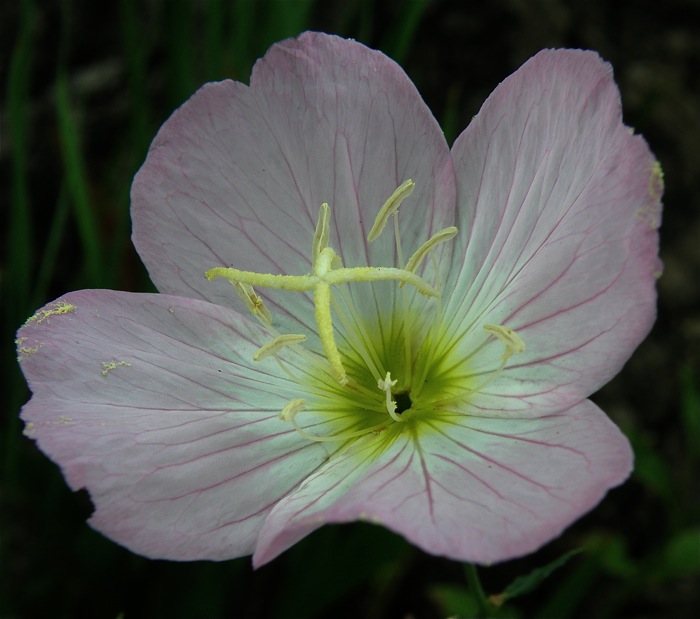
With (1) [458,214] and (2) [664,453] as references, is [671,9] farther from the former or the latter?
(1) [458,214]

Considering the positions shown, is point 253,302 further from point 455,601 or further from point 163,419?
point 455,601

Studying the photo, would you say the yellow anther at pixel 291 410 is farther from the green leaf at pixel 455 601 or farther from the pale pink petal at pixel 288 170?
the green leaf at pixel 455 601

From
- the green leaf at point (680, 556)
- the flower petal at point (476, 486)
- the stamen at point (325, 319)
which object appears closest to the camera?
the flower petal at point (476, 486)

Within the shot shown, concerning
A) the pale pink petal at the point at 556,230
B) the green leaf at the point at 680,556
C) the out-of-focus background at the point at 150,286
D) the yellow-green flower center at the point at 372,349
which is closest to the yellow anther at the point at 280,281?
the yellow-green flower center at the point at 372,349

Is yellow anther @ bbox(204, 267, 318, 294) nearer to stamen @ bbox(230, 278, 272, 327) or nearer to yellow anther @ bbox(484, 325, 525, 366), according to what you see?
stamen @ bbox(230, 278, 272, 327)

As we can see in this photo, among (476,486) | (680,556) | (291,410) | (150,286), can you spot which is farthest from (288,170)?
(680,556)
